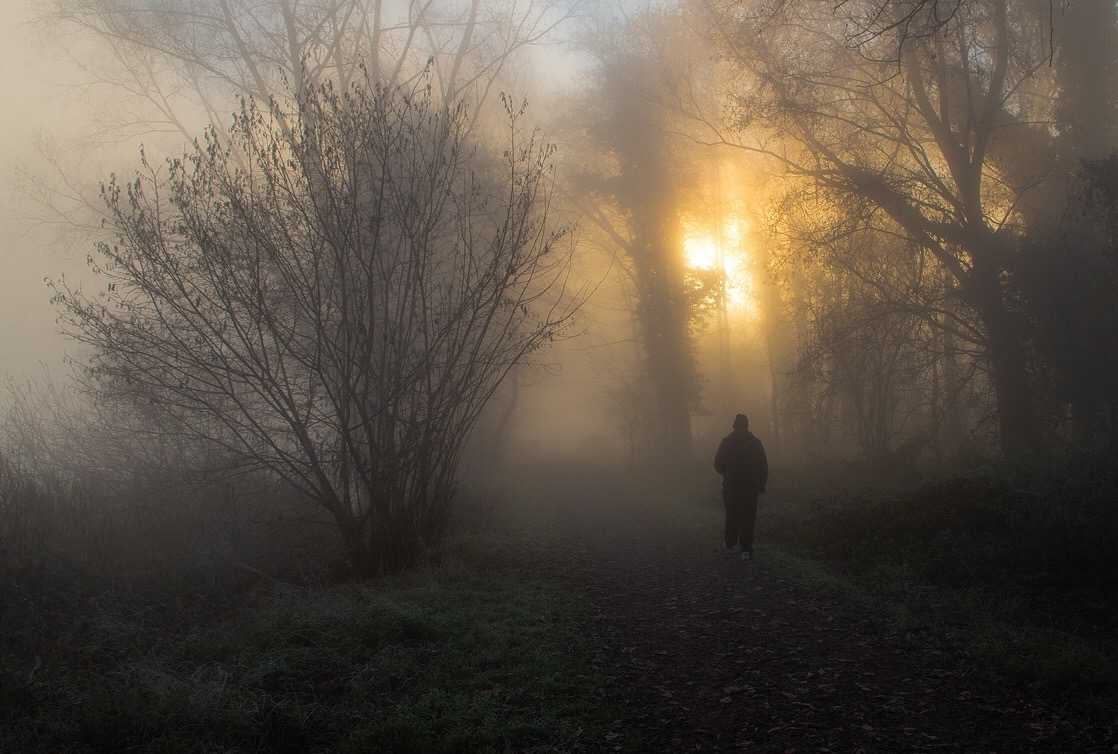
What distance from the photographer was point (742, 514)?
10.5 metres

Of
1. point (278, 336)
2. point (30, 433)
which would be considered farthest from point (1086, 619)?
point (30, 433)

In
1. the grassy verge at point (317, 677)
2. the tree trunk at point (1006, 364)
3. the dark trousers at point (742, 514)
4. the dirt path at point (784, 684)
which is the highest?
the tree trunk at point (1006, 364)

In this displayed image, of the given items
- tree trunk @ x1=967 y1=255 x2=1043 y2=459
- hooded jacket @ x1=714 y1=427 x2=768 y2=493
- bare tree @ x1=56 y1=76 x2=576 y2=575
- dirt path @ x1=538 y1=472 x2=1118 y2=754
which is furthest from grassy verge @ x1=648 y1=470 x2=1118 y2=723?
bare tree @ x1=56 y1=76 x2=576 y2=575

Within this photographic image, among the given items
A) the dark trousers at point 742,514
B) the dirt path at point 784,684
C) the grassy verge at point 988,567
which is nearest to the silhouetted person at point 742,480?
the dark trousers at point 742,514

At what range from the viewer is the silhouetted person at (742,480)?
1039 cm

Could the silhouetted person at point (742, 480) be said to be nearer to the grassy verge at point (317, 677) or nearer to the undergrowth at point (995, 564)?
the undergrowth at point (995, 564)

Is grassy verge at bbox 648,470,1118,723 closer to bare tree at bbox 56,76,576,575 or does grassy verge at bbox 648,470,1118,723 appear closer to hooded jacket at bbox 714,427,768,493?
hooded jacket at bbox 714,427,768,493

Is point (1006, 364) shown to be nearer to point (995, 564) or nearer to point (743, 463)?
point (995, 564)

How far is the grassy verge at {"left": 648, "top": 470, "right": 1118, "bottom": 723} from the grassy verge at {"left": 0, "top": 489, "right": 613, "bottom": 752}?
3384 mm

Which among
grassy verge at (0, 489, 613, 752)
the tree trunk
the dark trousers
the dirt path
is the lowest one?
the dirt path

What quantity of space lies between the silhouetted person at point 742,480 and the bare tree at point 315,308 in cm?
340

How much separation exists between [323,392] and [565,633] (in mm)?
5937

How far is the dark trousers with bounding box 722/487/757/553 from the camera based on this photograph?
34.1 feet

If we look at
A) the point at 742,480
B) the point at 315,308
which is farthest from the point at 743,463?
the point at 315,308
